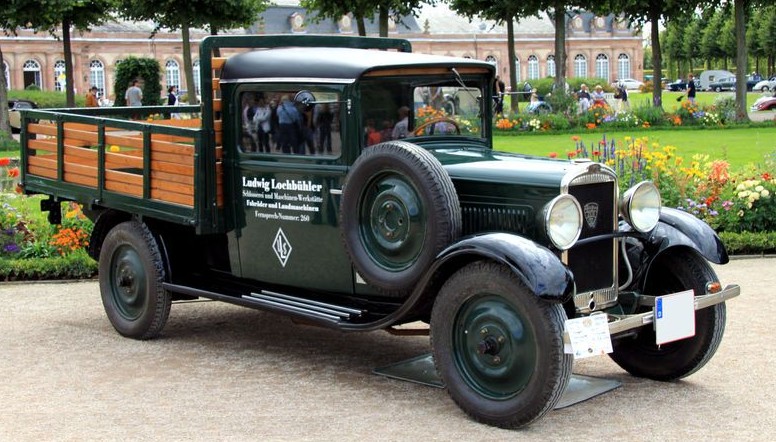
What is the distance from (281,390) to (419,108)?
2.05 meters

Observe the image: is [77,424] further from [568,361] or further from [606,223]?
[606,223]

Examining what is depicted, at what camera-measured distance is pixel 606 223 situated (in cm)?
660

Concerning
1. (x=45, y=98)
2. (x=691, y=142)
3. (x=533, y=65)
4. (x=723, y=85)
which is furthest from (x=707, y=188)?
(x=533, y=65)

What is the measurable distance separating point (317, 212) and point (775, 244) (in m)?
6.21

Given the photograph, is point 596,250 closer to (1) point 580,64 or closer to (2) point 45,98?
(2) point 45,98

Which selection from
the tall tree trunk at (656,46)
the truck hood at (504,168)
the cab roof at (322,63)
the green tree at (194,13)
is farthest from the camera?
the tall tree trunk at (656,46)

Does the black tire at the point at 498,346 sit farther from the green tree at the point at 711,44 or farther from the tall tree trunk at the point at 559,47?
the green tree at the point at 711,44

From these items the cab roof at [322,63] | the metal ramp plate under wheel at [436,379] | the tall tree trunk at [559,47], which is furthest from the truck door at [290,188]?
the tall tree trunk at [559,47]

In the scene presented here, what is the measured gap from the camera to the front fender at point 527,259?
5727 mm

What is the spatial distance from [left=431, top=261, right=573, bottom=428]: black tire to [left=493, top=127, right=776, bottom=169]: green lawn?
1241cm

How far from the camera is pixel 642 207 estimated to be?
6.68 meters

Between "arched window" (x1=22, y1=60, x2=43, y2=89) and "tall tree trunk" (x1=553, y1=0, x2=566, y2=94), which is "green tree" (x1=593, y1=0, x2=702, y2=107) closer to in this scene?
"tall tree trunk" (x1=553, y1=0, x2=566, y2=94)

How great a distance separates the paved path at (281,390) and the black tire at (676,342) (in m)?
0.12

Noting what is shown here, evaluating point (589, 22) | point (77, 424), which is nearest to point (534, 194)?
point (77, 424)
